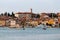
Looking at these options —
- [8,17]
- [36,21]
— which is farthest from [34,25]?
[8,17]

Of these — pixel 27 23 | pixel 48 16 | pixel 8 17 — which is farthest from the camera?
pixel 48 16

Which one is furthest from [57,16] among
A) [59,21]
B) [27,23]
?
[27,23]

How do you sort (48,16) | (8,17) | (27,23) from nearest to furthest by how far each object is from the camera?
(27,23) < (8,17) < (48,16)

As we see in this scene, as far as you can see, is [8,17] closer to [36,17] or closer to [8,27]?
[8,27]

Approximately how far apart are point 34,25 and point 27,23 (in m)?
3.45

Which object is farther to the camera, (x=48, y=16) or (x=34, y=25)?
(x=48, y=16)

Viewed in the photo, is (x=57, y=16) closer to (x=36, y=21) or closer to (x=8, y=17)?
(x=36, y=21)

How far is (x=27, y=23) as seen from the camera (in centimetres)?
8212

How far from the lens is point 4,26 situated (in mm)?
86812

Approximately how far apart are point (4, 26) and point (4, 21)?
1.51 meters

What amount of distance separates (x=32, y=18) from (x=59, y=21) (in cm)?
1000

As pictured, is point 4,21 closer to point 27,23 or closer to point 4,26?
point 4,26

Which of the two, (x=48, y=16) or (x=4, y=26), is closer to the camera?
(x=4, y=26)

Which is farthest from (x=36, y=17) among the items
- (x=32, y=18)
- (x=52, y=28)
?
(x=52, y=28)
